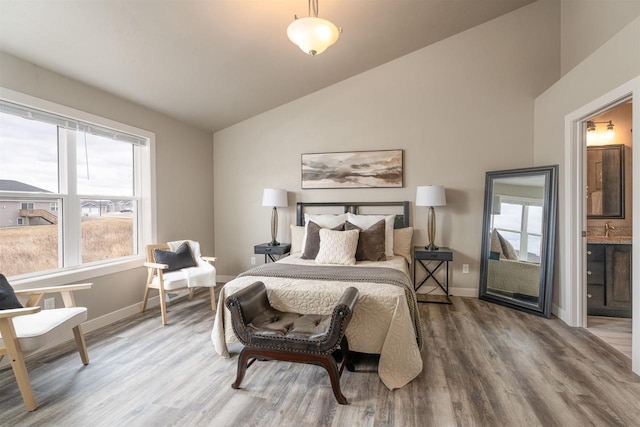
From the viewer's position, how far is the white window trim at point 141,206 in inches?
103

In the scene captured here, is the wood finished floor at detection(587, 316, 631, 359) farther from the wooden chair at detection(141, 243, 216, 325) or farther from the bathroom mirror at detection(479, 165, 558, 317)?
the wooden chair at detection(141, 243, 216, 325)

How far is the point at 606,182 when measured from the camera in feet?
12.2

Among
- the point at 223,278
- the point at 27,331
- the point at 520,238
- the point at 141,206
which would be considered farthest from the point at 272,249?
the point at 520,238

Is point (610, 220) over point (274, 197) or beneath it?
beneath

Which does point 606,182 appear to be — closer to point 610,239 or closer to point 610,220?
point 610,220

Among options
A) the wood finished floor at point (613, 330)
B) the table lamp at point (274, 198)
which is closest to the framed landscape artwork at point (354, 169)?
the table lamp at point (274, 198)

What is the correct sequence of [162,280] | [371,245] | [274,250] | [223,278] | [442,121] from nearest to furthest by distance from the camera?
[162,280] < [371,245] < [442,121] < [274,250] < [223,278]

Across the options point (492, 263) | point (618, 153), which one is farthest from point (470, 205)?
point (618, 153)

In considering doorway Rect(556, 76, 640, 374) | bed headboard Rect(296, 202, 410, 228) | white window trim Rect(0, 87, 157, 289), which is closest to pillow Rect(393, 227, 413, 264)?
bed headboard Rect(296, 202, 410, 228)

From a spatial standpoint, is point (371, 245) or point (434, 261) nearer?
point (371, 245)

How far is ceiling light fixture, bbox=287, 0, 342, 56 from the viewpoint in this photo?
84.0 inches

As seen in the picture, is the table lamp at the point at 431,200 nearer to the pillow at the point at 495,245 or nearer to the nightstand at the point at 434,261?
the nightstand at the point at 434,261

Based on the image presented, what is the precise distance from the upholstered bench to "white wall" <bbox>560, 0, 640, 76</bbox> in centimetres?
346

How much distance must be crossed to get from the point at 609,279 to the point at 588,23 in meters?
2.76
